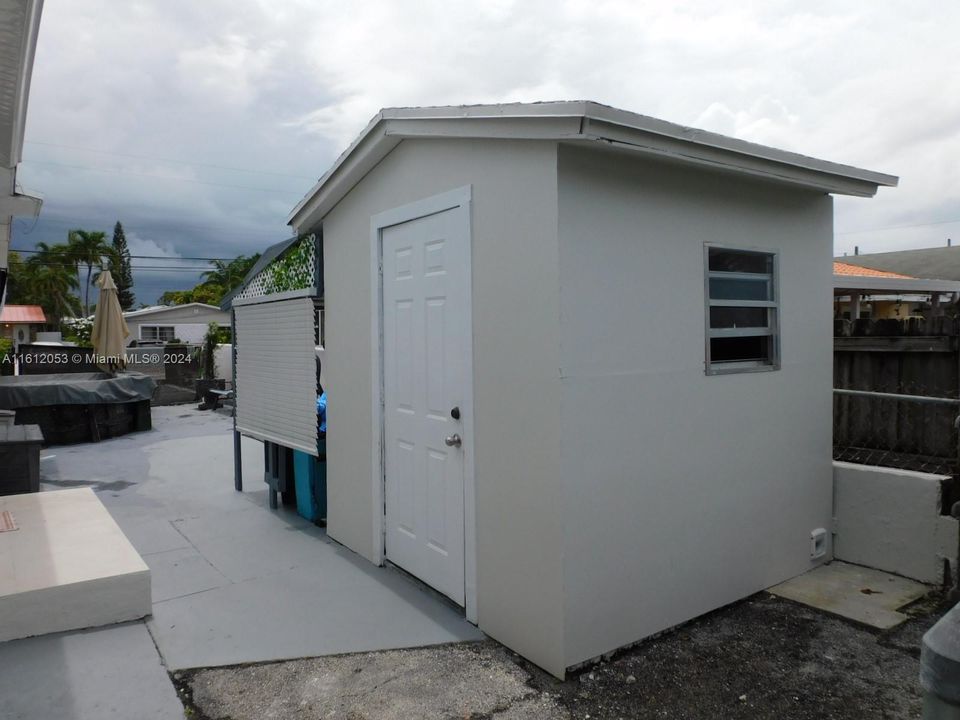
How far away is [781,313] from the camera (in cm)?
406

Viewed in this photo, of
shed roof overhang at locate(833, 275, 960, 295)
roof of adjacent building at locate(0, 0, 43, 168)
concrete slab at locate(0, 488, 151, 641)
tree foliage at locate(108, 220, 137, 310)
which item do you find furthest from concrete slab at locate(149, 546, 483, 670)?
tree foliage at locate(108, 220, 137, 310)

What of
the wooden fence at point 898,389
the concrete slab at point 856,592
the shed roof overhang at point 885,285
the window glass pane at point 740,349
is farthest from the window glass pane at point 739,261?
the shed roof overhang at point 885,285

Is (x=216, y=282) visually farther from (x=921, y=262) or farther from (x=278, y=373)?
(x=278, y=373)

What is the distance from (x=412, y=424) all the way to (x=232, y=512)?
9.07 feet

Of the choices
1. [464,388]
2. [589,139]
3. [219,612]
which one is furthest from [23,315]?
[589,139]

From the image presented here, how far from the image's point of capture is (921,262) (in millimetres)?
19922

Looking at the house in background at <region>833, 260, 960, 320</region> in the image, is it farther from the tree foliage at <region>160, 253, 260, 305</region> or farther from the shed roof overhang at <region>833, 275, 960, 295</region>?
the tree foliage at <region>160, 253, 260, 305</region>

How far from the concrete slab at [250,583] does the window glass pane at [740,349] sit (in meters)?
2.06

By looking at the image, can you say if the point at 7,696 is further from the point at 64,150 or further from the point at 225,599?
the point at 64,150

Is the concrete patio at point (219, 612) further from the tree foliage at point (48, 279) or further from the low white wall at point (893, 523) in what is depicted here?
the tree foliage at point (48, 279)

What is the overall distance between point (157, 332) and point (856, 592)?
111 ft

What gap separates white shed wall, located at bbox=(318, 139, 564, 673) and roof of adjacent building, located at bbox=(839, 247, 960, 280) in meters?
17.1

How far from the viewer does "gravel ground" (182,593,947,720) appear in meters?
2.74

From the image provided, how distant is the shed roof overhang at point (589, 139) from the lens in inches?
110
